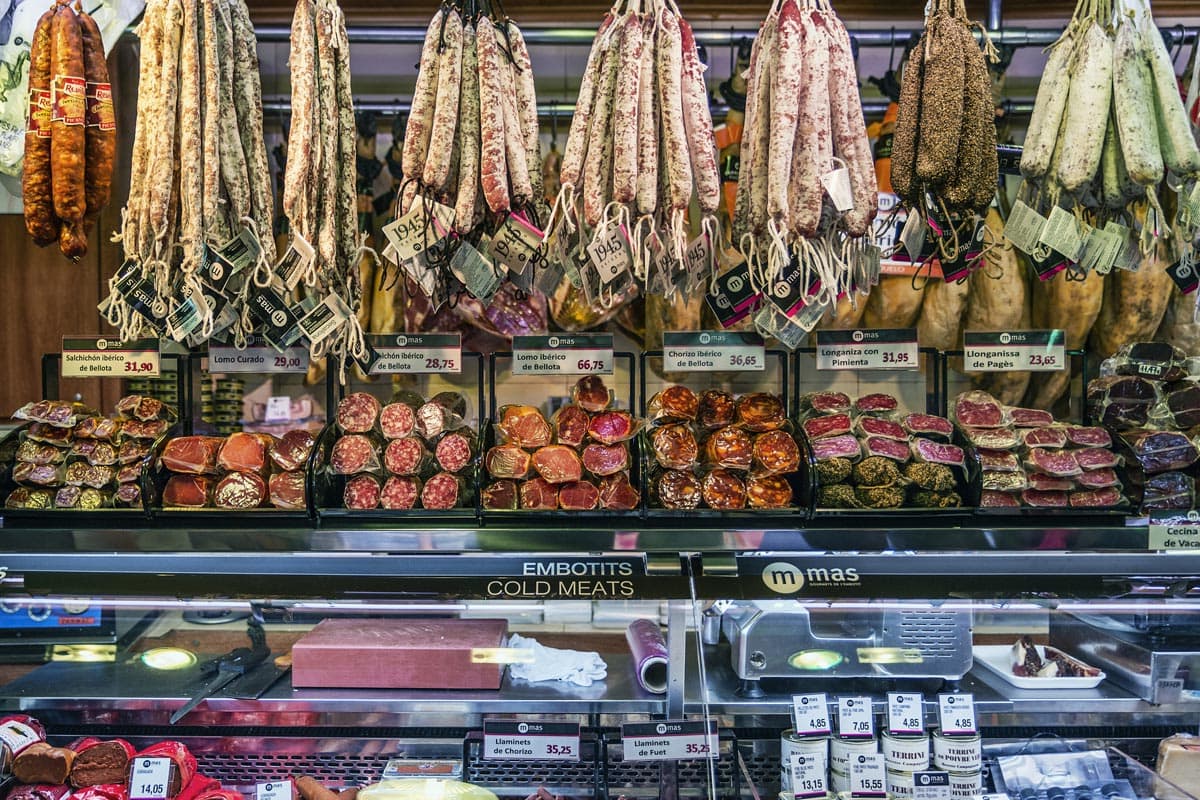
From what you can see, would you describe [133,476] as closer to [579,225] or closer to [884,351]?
[579,225]

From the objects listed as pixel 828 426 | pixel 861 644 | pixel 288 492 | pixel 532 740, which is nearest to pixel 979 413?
pixel 828 426

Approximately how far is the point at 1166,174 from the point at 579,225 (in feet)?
6.34

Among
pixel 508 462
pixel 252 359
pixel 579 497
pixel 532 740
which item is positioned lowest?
pixel 532 740

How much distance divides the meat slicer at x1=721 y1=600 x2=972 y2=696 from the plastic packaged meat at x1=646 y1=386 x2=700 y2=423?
646 mm

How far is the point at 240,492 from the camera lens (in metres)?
2.87

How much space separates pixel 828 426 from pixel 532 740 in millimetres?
1339

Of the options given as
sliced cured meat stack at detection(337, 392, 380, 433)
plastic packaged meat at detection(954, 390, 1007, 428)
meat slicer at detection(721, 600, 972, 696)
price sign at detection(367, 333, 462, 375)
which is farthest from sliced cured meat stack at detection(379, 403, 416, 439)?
plastic packaged meat at detection(954, 390, 1007, 428)

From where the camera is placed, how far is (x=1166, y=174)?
3018 mm

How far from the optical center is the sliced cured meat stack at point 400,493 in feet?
9.40

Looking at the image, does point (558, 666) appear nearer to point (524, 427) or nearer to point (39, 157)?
point (524, 427)

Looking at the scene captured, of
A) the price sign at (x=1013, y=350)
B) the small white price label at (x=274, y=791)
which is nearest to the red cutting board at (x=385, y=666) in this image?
the small white price label at (x=274, y=791)

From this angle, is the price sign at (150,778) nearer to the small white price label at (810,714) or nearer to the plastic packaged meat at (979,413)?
the small white price label at (810,714)

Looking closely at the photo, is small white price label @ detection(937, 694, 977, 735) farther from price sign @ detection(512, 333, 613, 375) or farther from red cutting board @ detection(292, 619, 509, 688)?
price sign @ detection(512, 333, 613, 375)

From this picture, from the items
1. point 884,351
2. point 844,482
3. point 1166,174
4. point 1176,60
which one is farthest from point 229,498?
point 1176,60
